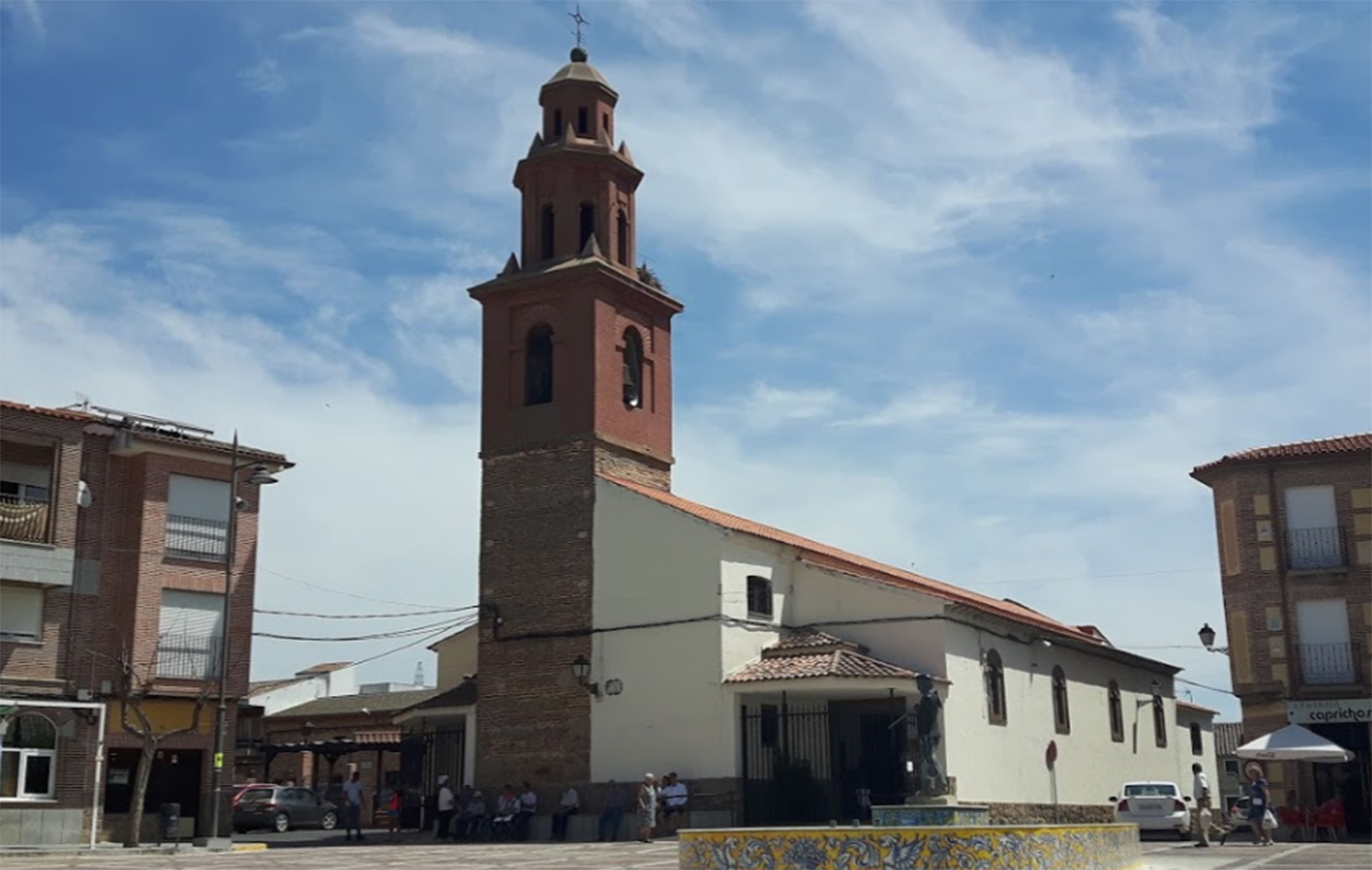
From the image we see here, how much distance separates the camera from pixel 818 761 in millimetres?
29125

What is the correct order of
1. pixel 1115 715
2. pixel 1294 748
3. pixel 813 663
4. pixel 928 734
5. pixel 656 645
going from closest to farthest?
1. pixel 928 734
2. pixel 813 663
3. pixel 656 645
4. pixel 1294 748
5. pixel 1115 715

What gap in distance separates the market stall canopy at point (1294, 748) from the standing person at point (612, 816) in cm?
1345

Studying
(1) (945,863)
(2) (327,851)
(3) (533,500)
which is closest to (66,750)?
(2) (327,851)

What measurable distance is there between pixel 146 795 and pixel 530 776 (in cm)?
764

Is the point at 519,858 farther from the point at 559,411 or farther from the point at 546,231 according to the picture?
the point at 546,231

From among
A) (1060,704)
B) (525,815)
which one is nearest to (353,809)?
(525,815)

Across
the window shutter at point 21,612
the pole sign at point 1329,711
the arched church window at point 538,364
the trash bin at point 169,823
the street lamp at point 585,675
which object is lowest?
the trash bin at point 169,823

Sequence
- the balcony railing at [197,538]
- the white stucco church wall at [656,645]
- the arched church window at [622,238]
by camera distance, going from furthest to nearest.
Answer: the arched church window at [622,238], the balcony railing at [197,538], the white stucco church wall at [656,645]

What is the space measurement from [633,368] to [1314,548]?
16860 mm

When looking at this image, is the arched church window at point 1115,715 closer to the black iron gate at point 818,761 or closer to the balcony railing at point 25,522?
the black iron gate at point 818,761

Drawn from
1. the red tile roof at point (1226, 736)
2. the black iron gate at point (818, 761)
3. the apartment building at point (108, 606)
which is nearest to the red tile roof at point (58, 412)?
the apartment building at point (108, 606)

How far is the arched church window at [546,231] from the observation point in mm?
34031

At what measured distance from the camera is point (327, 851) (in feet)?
85.7

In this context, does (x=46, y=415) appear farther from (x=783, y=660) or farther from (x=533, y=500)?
(x=783, y=660)
